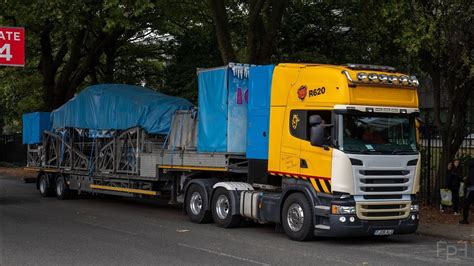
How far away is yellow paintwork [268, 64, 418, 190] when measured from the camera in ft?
36.6

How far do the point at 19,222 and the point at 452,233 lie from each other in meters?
9.72

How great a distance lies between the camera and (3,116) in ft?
139

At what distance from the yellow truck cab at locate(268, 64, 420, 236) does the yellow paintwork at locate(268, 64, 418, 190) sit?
Result: 0.02m

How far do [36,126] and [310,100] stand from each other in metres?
13.6

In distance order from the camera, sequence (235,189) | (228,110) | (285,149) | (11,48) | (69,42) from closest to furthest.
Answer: (11,48) → (285,149) → (235,189) → (228,110) → (69,42)

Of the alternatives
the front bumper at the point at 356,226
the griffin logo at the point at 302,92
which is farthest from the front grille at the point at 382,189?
the griffin logo at the point at 302,92

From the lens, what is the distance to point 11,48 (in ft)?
38.9

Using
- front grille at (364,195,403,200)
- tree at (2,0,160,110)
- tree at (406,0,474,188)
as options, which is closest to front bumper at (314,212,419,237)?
front grille at (364,195,403,200)

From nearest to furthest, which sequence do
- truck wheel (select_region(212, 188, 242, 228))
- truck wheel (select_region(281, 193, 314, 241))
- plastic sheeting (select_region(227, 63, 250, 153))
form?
1. truck wheel (select_region(281, 193, 314, 241))
2. truck wheel (select_region(212, 188, 242, 228))
3. plastic sheeting (select_region(227, 63, 250, 153))

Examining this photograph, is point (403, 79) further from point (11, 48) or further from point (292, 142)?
point (11, 48)

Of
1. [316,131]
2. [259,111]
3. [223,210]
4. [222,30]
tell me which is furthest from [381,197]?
[222,30]

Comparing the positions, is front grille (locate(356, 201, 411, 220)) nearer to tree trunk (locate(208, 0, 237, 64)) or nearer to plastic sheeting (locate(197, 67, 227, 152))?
plastic sheeting (locate(197, 67, 227, 152))

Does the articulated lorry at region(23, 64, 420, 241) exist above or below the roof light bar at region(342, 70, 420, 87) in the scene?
below

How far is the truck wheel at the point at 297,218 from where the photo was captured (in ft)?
36.9
